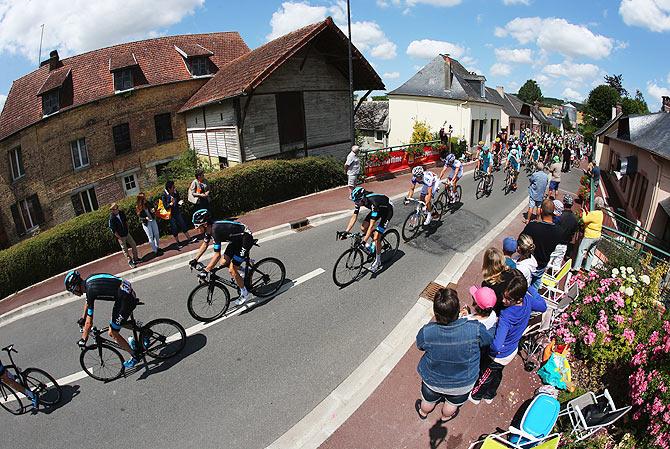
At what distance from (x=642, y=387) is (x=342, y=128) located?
18963mm

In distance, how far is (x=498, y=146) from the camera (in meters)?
20.8

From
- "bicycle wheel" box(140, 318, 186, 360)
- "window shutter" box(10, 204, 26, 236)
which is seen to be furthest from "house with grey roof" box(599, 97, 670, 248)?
"window shutter" box(10, 204, 26, 236)

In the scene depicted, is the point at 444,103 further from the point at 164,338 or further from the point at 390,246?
the point at 164,338

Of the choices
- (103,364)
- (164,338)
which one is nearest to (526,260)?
(164,338)

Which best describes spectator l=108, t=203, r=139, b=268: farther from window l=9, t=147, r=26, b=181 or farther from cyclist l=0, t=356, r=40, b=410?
window l=9, t=147, r=26, b=181

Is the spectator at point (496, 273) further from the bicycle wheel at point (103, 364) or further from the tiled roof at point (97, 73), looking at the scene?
the tiled roof at point (97, 73)

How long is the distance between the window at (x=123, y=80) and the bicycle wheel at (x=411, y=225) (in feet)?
66.4

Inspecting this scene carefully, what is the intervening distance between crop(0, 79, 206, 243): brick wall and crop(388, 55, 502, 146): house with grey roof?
842 inches

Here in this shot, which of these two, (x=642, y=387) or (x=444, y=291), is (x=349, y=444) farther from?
(x=642, y=387)

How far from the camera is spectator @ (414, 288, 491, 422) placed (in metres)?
3.55

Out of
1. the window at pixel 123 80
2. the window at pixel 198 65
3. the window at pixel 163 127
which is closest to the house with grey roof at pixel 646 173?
the window at pixel 198 65

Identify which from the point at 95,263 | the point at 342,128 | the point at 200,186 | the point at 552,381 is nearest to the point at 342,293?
the point at 552,381

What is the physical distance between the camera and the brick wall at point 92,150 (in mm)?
20297

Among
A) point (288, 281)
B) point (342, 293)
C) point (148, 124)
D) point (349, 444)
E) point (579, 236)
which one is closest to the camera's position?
point (349, 444)
